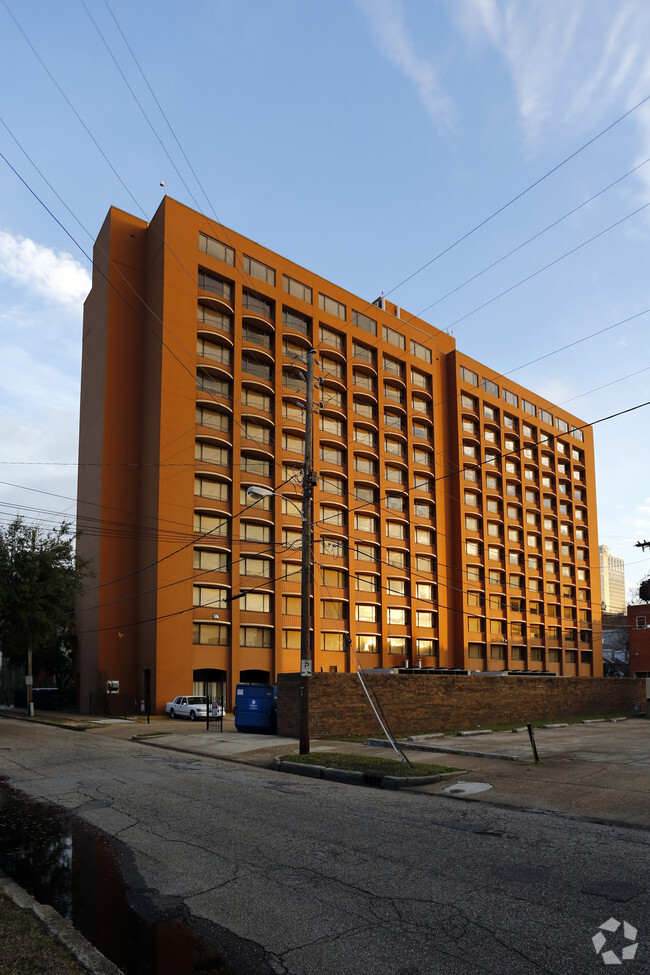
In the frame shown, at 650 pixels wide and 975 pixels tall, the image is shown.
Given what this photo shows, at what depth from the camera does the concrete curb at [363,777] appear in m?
13.9

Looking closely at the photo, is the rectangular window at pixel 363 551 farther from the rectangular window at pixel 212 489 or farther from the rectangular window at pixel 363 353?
the rectangular window at pixel 363 353

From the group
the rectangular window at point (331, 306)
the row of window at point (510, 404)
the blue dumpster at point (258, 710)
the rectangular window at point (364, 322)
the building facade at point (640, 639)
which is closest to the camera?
the blue dumpster at point (258, 710)

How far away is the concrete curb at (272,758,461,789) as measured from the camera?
1388 centimetres

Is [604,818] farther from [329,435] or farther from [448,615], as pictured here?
[448,615]

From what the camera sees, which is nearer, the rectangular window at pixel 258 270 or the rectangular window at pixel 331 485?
the rectangular window at pixel 258 270

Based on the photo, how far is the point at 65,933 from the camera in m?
5.63

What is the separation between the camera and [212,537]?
47344 millimetres

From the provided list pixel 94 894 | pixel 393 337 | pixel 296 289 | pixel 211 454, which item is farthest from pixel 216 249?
pixel 94 894

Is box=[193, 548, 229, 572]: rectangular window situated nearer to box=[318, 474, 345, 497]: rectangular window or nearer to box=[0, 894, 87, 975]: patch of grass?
box=[318, 474, 345, 497]: rectangular window

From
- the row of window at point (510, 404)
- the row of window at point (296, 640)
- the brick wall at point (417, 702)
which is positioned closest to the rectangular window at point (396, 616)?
the row of window at point (296, 640)

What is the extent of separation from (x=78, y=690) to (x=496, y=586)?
40987 mm

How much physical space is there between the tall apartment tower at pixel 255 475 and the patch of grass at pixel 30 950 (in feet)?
110

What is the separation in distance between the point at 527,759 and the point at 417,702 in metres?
8.95

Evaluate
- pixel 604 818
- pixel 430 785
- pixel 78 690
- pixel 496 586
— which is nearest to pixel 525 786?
pixel 430 785
